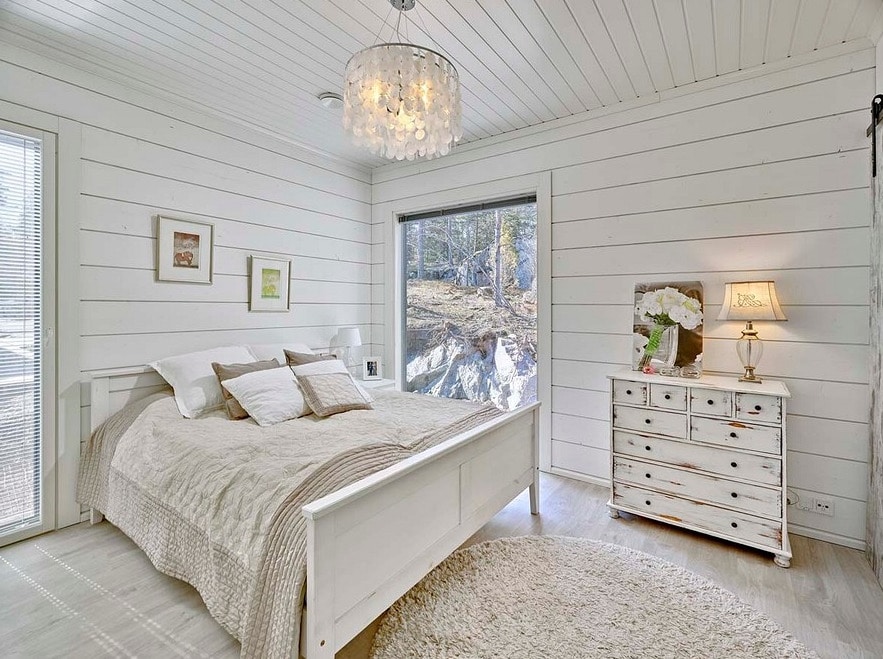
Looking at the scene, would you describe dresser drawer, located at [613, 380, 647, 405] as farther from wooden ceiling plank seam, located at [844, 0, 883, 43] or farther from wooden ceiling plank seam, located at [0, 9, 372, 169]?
wooden ceiling plank seam, located at [0, 9, 372, 169]

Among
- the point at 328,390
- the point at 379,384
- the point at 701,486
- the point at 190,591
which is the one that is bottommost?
the point at 190,591

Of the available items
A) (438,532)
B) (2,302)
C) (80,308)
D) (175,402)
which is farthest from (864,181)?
(2,302)

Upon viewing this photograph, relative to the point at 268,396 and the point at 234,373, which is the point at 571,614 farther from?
the point at 234,373

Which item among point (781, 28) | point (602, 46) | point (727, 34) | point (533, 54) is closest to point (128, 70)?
point (533, 54)

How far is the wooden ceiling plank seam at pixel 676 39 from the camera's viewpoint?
201 centimetres

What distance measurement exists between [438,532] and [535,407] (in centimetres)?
109

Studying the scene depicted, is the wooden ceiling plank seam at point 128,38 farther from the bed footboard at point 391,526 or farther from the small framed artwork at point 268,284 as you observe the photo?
the bed footboard at point 391,526

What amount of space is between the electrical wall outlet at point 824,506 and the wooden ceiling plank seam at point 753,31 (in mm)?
2413

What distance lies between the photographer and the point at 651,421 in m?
2.47

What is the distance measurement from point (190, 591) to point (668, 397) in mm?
2518

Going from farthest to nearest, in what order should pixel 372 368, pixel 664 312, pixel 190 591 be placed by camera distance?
pixel 372 368 < pixel 664 312 < pixel 190 591

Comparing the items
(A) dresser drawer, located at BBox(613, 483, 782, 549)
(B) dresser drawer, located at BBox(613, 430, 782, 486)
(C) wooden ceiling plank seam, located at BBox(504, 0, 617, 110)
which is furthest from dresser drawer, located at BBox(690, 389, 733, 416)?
(C) wooden ceiling plank seam, located at BBox(504, 0, 617, 110)

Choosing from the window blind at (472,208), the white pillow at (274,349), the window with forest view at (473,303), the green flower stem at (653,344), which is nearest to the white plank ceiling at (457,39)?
the window blind at (472,208)

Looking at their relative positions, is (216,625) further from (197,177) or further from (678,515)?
(197,177)
